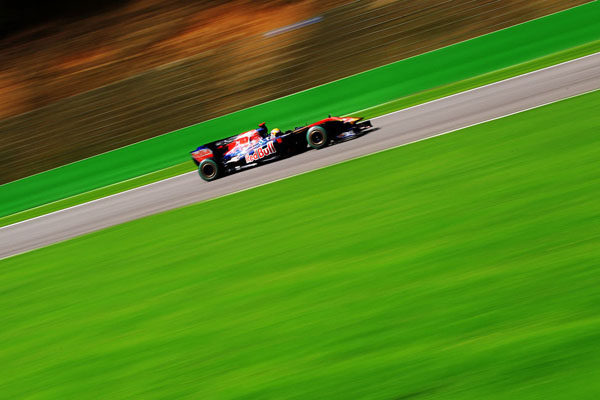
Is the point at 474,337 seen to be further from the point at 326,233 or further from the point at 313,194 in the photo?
the point at 313,194

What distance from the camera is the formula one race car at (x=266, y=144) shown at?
11.8 meters

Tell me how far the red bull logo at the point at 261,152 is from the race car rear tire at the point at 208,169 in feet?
2.07

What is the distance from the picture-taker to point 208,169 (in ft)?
40.4

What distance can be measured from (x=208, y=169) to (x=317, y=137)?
2.17 m

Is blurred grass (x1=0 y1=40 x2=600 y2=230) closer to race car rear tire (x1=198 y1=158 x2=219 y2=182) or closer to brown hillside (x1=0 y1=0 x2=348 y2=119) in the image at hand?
race car rear tire (x1=198 y1=158 x2=219 y2=182)

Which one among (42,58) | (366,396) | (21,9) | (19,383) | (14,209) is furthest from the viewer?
(21,9)

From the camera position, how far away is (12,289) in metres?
8.70

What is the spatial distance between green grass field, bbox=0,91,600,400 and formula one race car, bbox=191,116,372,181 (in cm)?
261

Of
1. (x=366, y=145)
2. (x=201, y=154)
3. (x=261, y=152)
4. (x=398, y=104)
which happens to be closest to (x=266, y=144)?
(x=261, y=152)

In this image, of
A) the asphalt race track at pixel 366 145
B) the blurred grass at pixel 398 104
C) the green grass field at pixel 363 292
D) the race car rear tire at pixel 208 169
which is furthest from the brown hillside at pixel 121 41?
the green grass field at pixel 363 292

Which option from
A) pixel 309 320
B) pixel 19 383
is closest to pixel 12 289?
pixel 19 383

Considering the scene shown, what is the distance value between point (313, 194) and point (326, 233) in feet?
5.96

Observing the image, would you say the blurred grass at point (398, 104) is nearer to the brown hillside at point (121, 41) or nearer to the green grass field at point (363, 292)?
the green grass field at point (363, 292)

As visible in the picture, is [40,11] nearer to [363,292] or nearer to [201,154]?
[201,154]
